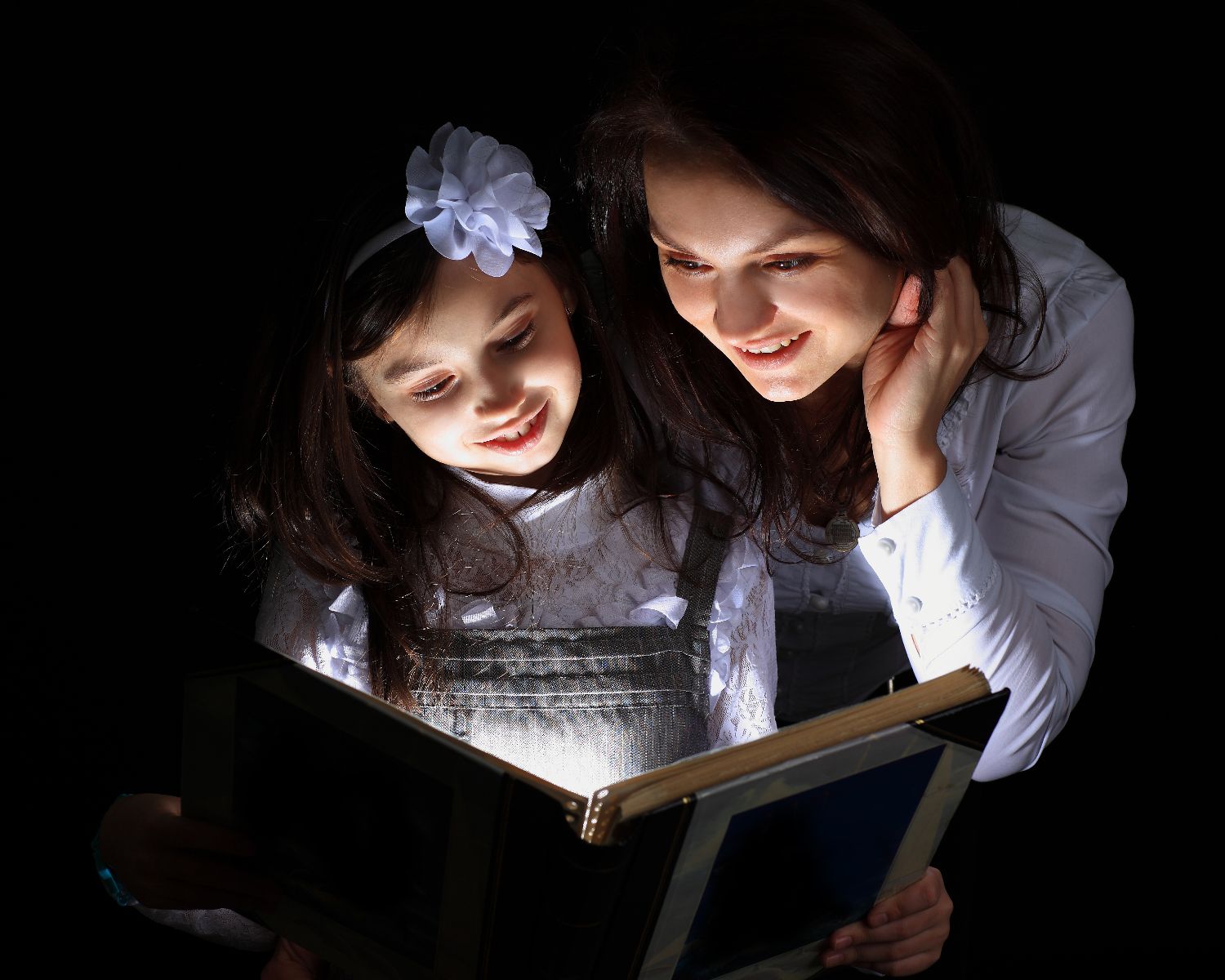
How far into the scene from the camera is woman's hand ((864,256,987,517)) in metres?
1.61

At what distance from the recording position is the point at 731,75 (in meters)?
1.42

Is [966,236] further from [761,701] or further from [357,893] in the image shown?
[357,893]

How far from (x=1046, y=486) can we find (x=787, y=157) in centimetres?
72

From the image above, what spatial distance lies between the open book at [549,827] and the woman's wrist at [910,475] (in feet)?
1.37

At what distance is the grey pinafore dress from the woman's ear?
0.50m

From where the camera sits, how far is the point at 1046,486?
1.84m

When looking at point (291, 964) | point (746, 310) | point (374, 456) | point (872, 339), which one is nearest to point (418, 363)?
point (374, 456)

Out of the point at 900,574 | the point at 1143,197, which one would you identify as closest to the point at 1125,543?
the point at 1143,197

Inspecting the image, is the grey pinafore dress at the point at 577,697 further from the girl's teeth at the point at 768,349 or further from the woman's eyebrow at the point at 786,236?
the woman's eyebrow at the point at 786,236

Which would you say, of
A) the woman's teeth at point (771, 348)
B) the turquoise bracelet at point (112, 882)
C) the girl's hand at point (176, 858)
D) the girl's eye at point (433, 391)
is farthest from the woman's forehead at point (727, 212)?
the turquoise bracelet at point (112, 882)

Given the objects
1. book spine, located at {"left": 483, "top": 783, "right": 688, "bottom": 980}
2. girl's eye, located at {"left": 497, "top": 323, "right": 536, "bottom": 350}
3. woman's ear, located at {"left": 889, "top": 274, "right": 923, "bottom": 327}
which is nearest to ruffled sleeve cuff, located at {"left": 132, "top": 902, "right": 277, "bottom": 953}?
book spine, located at {"left": 483, "top": 783, "right": 688, "bottom": 980}

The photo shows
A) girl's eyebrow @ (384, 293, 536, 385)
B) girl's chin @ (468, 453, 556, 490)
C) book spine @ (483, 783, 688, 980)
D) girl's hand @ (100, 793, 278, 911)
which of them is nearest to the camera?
book spine @ (483, 783, 688, 980)

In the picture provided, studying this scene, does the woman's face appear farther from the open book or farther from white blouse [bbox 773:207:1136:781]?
the open book

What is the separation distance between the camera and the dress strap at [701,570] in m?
1.74
